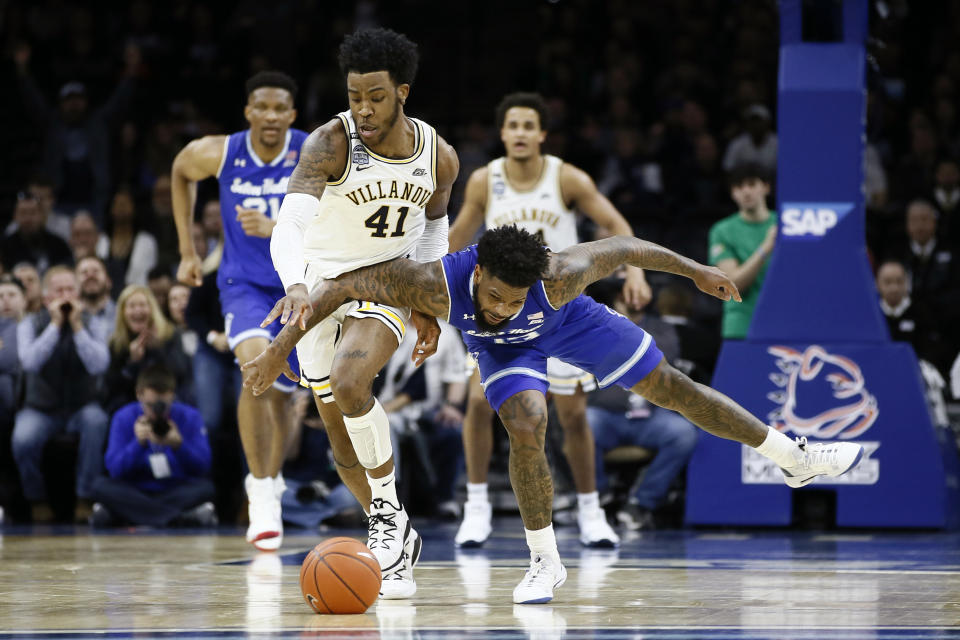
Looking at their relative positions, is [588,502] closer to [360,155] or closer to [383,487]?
[383,487]

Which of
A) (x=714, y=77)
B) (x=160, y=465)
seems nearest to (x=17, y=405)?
(x=160, y=465)

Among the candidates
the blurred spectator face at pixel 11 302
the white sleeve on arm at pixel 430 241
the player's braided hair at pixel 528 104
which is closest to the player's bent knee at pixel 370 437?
the white sleeve on arm at pixel 430 241

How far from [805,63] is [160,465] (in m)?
4.81

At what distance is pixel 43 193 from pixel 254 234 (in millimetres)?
5295

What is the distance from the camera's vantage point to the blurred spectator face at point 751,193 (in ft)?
29.3

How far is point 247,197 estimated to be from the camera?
7.32 metres

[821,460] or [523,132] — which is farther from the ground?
[523,132]

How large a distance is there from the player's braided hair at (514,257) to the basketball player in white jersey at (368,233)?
569 millimetres

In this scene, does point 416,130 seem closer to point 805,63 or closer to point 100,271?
point 805,63

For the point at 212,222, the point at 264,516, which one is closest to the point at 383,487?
the point at 264,516

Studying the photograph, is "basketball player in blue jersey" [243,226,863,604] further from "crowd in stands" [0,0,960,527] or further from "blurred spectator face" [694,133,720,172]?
"blurred spectator face" [694,133,720,172]

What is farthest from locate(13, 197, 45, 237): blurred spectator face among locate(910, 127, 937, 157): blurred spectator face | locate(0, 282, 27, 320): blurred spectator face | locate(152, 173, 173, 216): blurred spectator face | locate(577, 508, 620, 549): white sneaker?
locate(910, 127, 937, 157): blurred spectator face

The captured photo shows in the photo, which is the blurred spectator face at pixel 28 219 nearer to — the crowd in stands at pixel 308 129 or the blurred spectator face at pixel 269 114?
the crowd in stands at pixel 308 129

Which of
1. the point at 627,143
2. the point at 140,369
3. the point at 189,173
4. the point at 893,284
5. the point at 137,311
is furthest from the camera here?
the point at 627,143
